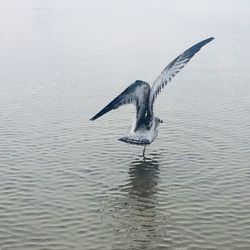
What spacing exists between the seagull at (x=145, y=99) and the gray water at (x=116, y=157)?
1.28 metres

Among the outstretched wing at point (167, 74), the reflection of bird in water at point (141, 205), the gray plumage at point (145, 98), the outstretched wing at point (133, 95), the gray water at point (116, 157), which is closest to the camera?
the reflection of bird in water at point (141, 205)

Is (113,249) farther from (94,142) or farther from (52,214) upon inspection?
(94,142)

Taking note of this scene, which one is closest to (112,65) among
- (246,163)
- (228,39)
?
(228,39)

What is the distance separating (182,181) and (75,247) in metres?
6.94

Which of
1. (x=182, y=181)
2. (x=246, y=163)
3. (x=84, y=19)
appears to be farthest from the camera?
(x=84, y=19)

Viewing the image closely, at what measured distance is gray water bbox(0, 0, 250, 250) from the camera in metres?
18.1

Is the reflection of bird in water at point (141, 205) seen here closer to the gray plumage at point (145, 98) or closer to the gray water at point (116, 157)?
the gray water at point (116, 157)

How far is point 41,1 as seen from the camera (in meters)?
126

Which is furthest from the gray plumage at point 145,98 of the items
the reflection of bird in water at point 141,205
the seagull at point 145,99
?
the reflection of bird in water at point 141,205

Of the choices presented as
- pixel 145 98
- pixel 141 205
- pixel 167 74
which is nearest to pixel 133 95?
pixel 145 98

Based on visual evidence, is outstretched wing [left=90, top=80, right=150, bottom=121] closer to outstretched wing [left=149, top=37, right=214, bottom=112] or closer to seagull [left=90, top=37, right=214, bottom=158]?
seagull [left=90, top=37, right=214, bottom=158]

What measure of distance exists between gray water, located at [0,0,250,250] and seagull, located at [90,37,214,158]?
4.21 feet

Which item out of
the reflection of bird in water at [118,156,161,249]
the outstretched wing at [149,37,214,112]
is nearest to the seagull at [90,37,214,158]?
the outstretched wing at [149,37,214,112]

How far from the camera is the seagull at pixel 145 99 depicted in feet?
75.3
